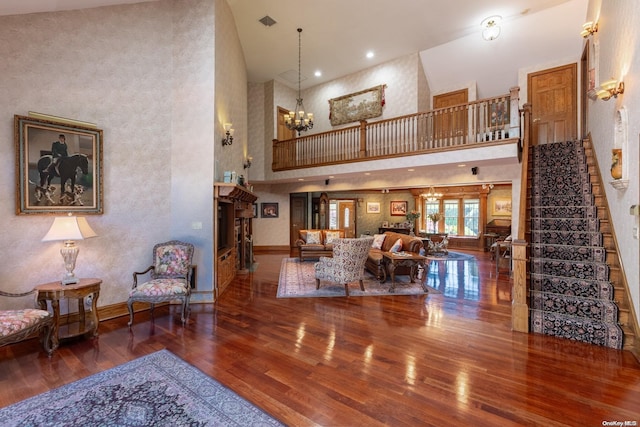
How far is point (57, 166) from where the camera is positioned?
351 centimetres

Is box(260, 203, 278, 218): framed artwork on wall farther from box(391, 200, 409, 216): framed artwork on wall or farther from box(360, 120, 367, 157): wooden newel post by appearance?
box(391, 200, 409, 216): framed artwork on wall

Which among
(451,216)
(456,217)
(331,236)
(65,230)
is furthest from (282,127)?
(456,217)

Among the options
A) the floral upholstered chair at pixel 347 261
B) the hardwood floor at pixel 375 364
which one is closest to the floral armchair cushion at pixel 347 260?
the floral upholstered chair at pixel 347 261

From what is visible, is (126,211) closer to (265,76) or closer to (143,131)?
(143,131)

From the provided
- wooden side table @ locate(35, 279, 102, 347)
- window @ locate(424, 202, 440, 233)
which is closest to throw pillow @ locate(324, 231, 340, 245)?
window @ locate(424, 202, 440, 233)

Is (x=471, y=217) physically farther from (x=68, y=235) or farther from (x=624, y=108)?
(x=68, y=235)

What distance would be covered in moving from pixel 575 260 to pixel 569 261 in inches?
5.3

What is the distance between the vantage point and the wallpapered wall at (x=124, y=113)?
3.25 meters

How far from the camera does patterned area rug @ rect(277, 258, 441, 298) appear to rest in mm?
4988

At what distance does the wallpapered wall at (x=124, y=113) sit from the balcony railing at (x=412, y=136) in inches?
139

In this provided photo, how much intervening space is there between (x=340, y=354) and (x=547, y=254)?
3358 millimetres

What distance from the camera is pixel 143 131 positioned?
421 cm

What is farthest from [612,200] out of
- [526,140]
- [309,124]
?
[309,124]

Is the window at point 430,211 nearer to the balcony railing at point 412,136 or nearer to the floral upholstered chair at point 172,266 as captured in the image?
the balcony railing at point 412,136
